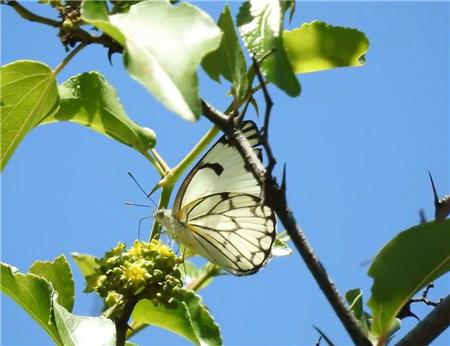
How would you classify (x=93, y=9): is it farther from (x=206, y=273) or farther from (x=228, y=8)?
(x=206, y=273)

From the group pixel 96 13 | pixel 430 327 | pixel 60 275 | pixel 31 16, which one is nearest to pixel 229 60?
pixel 96 13

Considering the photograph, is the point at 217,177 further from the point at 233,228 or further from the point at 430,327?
the point at 430,327

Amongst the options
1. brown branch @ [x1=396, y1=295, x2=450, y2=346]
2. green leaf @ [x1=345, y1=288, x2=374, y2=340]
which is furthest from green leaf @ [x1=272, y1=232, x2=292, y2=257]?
brown branch @ [x1=396, y1=295, x2=450, y2=346]

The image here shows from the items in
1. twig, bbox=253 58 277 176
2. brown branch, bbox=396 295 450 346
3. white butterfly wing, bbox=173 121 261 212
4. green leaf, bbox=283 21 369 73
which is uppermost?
green leaf, bbox=283 21 369 73

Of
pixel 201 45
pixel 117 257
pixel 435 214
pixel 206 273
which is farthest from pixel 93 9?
pixel 206 273

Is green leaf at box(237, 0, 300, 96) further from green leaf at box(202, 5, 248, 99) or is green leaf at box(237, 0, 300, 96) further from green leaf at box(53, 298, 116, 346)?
green leaf at box(53, 298, 116, 346)

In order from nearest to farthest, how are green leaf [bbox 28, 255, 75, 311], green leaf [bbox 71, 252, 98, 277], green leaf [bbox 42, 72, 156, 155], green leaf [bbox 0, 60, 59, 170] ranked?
green leaf [bbox 0, 60, 59, 170] < green leaf [bbox 42, 72, 156, 155] < green leaf [bbox 28, 255, 75, 311] < green leaf [bbox 71, 252, 98, 277]

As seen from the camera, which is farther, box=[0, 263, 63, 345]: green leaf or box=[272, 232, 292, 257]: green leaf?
box=[272, 232, 292, 257]: green leaf
